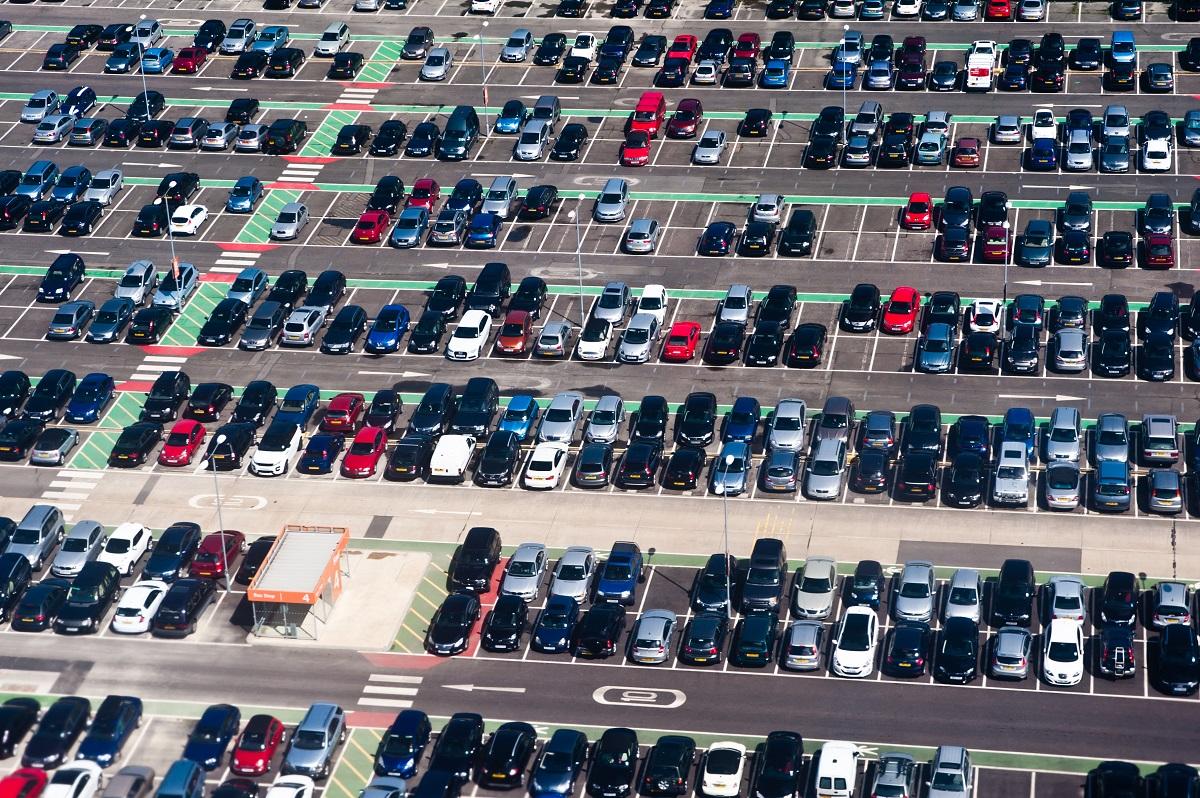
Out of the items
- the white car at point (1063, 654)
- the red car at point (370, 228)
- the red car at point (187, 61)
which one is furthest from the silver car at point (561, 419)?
the red car at point (187, 61)

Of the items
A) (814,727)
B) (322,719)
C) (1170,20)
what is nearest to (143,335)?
(322,719)

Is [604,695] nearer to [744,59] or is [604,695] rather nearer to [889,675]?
[889,675]

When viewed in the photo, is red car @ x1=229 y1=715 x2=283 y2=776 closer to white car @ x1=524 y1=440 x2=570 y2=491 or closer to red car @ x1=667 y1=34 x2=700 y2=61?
white car @ x1=524 y1=440 x2=570 y2=491

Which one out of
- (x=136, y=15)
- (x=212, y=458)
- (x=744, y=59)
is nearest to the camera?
(x=212, y=458)

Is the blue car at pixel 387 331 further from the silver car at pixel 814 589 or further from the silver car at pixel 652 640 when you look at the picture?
the silver car at pixel 814 589

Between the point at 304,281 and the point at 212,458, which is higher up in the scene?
the point at 304,281

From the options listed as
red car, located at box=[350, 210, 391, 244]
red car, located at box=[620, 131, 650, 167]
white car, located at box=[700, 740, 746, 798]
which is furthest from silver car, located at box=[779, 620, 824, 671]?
red car, located at box=[620, 131, 650, 167]
